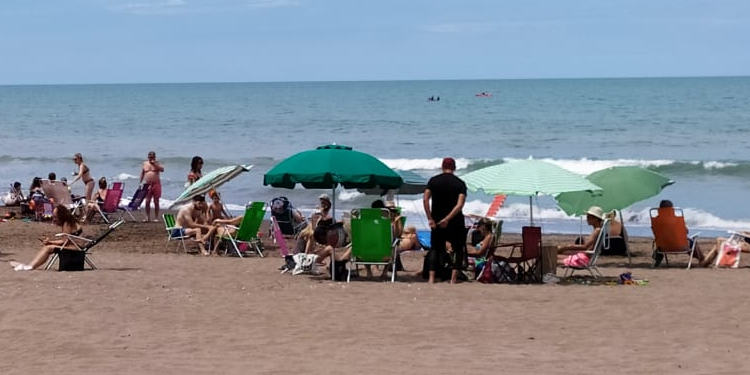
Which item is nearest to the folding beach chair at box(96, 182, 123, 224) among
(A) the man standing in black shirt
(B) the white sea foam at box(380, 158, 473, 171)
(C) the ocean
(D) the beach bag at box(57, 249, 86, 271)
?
(C) the ocean

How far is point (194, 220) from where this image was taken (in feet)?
44.7

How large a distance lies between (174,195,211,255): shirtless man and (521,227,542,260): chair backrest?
173 inches

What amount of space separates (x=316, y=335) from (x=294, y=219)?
747cm

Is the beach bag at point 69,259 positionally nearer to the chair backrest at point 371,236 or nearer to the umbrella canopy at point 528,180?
the chair backrest at point 371,236

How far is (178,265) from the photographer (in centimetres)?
1200

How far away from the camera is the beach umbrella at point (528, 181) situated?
1050cm

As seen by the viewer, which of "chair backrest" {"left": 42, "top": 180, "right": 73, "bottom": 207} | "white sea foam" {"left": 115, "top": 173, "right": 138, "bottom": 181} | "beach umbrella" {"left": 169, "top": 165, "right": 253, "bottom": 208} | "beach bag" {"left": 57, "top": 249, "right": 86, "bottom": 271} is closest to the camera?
"beach bag" {"left": 57, "top": 249, "right": 86, "bottom": 271}

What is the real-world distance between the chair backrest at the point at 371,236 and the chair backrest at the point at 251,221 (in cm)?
242

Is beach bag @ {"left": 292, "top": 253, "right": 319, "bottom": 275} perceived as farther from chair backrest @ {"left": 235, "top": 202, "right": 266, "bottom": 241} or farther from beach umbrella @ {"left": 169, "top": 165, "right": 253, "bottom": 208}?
beach umbrella @ {"left": 169, "top": 165, "right": 253, "bottom": 208}

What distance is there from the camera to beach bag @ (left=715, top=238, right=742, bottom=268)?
1215 cm

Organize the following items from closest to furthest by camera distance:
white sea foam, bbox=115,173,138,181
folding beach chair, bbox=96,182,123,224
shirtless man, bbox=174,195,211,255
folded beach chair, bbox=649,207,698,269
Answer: folded beach chair, bbox=649,207,698,269, shirtless man, bbox=174,195,211,255, folding beach chair, bbox=96,182,123,224, white sea foam, bbox=115,173,138,181

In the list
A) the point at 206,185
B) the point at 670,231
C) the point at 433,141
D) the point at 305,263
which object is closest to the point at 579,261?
the point at 670,231

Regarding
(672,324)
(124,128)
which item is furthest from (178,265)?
(124,128)

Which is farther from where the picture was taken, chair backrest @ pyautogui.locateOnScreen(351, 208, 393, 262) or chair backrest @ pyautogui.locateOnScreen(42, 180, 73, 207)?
chair backrest @ pyautogui.locateOnScreen(42, 180, 73, 207)
